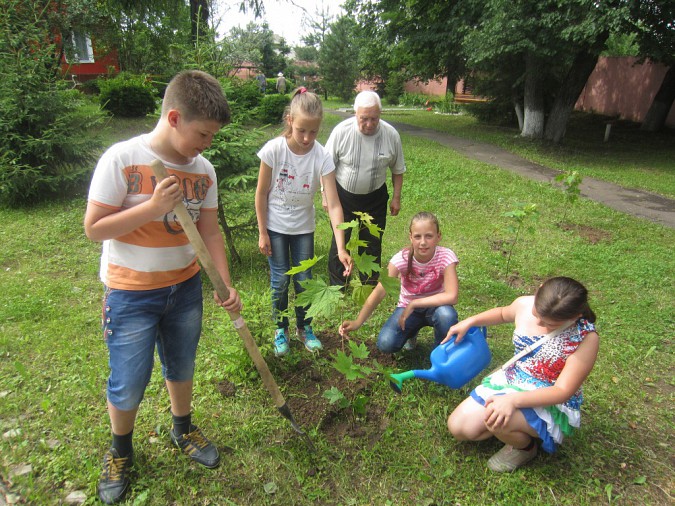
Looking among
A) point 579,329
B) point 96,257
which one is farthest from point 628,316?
point 96,257

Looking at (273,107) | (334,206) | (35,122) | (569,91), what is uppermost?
(569,91)

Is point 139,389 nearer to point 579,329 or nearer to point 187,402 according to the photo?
point 187,402

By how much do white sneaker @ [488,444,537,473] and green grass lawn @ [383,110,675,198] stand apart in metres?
8.17

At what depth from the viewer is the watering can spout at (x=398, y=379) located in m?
2.53

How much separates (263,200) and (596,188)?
793 centimetres

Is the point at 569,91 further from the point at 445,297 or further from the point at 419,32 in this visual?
the point at 445,297

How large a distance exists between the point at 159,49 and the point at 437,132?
1276 cm

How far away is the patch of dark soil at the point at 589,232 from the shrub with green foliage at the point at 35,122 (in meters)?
7.33

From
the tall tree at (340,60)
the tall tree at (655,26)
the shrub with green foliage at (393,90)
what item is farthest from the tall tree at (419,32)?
the tall tree at (340,60)

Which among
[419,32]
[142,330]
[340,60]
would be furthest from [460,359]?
[340,60]

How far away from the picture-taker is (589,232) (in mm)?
5871

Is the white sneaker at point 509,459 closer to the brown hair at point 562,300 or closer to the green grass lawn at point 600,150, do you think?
the brown hair at point 562,300

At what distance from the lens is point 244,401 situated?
266cm

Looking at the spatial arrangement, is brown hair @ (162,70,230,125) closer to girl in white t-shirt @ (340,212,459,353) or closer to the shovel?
the shovel
